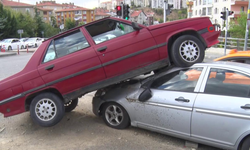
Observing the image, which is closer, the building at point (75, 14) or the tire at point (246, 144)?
the tire at point (246, 144)

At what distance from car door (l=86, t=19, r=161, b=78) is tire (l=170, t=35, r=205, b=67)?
0.37 meters

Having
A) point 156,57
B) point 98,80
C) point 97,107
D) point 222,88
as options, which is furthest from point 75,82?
point 222,88

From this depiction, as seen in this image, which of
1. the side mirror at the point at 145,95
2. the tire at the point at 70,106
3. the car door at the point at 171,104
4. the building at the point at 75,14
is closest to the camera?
the car door at the point at 171,104

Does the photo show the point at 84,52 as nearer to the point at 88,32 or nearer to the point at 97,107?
the point at 88,32

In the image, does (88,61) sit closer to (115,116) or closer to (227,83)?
(115,116)

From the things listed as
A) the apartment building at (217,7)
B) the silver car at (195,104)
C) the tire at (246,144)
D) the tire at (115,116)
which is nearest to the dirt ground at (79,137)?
the tire at (115,116)

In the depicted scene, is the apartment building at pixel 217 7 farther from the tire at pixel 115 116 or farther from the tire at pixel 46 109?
the tire at pixel 46 109

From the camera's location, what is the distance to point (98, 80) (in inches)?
163

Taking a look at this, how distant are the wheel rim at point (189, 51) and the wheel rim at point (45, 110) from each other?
259cm

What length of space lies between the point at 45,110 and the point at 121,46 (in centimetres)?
178

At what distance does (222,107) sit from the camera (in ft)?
10.1

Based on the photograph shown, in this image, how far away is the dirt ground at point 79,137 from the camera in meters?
3.82

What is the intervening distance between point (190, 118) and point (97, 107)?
6.35 ft

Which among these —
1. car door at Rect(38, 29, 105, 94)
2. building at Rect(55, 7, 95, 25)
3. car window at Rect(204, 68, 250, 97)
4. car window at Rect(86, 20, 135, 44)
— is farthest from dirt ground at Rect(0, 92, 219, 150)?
building at Rect(55, 7, 95, 25)
